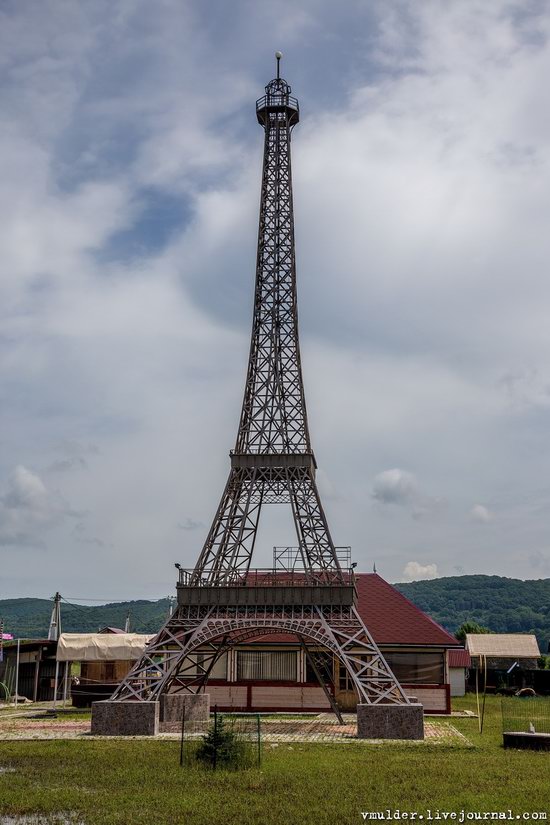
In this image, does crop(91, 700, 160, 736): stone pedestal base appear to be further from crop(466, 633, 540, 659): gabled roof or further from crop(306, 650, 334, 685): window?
crop(466, 633, 540, 659): gabled roof

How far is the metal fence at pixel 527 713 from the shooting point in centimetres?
3006

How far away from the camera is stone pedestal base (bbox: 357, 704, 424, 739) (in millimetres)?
29156

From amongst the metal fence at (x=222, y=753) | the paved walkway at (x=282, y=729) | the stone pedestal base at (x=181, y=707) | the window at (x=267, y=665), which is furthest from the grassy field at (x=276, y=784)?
the window at (x=267, y=665)

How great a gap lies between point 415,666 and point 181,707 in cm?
1445

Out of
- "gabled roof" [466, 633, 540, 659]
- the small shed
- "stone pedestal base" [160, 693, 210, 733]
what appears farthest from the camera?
"gabled roof" [466, 633, 540, 659]

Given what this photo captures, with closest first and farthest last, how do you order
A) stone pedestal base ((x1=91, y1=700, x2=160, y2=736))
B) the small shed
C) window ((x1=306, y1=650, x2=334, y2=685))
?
stone pedestal base ((x1=91, y1=700, x2=160, y2=736)), window ((x1=306, y1=650, x2=334, y2=685)), the small shed

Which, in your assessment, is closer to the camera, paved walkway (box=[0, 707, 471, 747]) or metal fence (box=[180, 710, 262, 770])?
metal fence (box=[180, 710, 262, 770])

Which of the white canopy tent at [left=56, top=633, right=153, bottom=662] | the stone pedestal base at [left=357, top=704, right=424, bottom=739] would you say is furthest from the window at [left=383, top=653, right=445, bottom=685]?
the stone pedestal base at [left=357, top=704, right=424, bottom=739]

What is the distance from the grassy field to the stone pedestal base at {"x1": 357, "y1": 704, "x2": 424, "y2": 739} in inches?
127

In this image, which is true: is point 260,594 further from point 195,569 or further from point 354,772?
point 354,772

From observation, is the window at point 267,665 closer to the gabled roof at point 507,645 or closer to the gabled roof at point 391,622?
the gabled roof at point 391,622

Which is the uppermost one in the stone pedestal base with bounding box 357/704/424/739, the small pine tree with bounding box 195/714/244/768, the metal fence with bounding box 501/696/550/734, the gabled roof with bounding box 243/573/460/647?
the gabled roof with bounding box 243/573/460/647

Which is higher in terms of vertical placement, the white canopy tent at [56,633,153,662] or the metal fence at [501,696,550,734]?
the white canopy tent at [56,633,153,662]

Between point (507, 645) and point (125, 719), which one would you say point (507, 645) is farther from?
point (125, 719)
